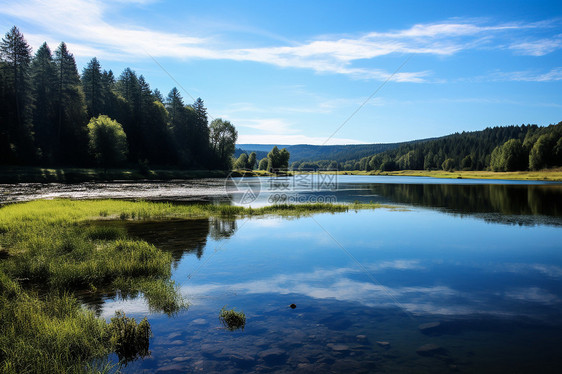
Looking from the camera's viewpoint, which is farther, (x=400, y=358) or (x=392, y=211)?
(x=392, y=211)

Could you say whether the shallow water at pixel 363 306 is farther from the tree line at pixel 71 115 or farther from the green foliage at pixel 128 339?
the tree line at pixel 71 115

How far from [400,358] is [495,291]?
6896mm

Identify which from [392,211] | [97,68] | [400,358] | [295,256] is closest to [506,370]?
[400,358]

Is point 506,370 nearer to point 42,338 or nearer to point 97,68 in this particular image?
point 42,338

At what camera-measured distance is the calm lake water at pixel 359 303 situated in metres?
7.57

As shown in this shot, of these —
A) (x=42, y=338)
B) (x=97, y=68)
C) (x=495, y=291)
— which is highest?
(x=97, y=68)

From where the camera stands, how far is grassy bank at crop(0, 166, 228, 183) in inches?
2302

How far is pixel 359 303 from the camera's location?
10969 mm

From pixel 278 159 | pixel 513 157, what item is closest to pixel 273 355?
pixel 278 159

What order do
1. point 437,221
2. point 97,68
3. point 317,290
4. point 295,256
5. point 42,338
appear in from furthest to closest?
point 97,68 < point 437,221 < point 295,256 < point 317,290 < point 42,338

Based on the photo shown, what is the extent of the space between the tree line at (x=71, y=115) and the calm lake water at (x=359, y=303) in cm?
5870

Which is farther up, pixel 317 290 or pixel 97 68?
pixel 97 68

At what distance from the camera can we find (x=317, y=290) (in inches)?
480

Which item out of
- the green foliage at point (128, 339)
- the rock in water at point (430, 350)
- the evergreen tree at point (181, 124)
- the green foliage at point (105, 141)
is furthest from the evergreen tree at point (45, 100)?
the rock in water at point (430, 350)
